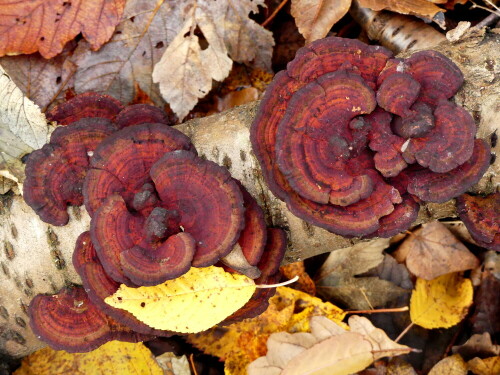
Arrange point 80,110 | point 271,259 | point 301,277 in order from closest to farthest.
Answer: point 271,259 < point 80,110 < point 301,277

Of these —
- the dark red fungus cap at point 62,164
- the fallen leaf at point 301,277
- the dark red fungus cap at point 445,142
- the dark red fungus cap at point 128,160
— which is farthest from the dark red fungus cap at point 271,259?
the fallen leaf at point 301,277

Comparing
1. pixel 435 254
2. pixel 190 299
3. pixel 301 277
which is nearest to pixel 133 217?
pixel 190 299

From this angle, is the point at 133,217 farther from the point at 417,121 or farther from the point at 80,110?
the point at 417,121

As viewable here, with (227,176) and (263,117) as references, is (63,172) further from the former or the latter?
(263,117)

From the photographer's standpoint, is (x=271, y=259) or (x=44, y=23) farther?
(x=44, y=23)

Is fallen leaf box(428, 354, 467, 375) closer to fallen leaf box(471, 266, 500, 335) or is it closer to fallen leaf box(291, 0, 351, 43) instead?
fallen leaf box(471, 266, 500, 335)

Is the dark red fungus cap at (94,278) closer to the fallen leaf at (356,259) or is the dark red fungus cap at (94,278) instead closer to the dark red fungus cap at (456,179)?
the dark red fungus cap at (456,179)

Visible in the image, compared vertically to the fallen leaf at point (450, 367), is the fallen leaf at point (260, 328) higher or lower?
higher
